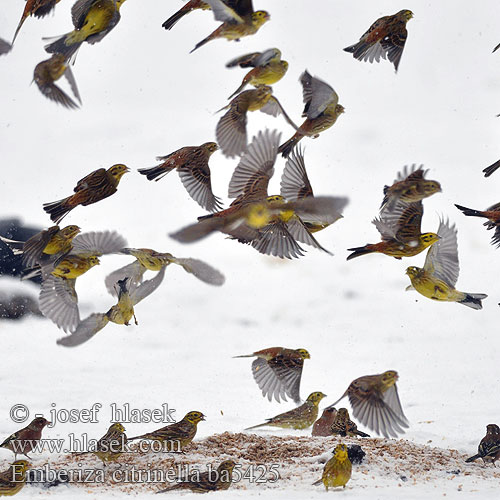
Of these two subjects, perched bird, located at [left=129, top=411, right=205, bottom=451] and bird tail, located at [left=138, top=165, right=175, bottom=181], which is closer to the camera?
bird tail, located at [left=138, top=165, right=175, bottom=181]

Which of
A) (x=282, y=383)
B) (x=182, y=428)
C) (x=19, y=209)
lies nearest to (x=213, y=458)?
(x=182, y=428)

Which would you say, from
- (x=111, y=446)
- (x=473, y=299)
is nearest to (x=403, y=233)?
(x=473, y=299)

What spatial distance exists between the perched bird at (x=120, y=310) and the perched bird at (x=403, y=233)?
107cm

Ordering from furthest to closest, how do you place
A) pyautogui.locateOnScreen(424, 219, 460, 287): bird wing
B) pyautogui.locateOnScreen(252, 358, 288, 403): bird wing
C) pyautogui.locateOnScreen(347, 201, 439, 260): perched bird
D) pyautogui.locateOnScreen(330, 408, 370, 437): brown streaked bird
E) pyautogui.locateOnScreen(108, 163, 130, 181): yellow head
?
1. pyautogui.locateOnScreen(330, 408, 370, 437): brown streaked bird
2. pyautogui.locateOnScreen(252, 358, 288, 403): bird wing
3. pyautogui.locateOnScreen(424, 219, 460, 287): bird wing
4. pyautogui.locateOnScreen(108, 163, 130, 181): yellow head
5. pyautogui.locateOnScreen(347, 201, 439, 260): perched bird

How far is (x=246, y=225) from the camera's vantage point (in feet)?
12.3

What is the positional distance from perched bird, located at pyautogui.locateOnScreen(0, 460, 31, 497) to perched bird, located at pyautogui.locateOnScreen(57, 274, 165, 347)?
680 millimetres

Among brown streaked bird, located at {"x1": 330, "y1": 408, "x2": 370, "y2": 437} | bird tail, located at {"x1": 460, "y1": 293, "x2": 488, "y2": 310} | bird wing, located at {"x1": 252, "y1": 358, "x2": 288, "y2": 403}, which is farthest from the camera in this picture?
brown streaked bird, located at {"x1": 330, "y1": 408, "x2": 370, "y2": 437}

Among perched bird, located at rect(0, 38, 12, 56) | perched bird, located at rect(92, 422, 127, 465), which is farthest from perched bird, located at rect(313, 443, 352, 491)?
perched bird, located at rect(0, 38, 12, 56)

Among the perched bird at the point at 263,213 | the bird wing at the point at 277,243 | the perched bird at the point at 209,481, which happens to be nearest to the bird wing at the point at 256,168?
the perched bird at the point at 263,213

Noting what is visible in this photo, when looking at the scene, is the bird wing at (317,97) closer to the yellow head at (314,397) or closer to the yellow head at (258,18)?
the yellow head at (258,18)

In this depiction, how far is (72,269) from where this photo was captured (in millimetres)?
4043

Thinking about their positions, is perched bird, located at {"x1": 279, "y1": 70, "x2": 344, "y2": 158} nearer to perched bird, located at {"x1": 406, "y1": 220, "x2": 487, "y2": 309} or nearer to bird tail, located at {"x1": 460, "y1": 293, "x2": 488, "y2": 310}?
perched bird, located at {"x1": 406, "y1": 220, "x2": 487, "y2": 309}

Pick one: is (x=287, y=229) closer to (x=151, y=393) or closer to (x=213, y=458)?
(x=213, y=458)

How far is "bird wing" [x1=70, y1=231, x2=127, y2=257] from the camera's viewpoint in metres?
3.94
